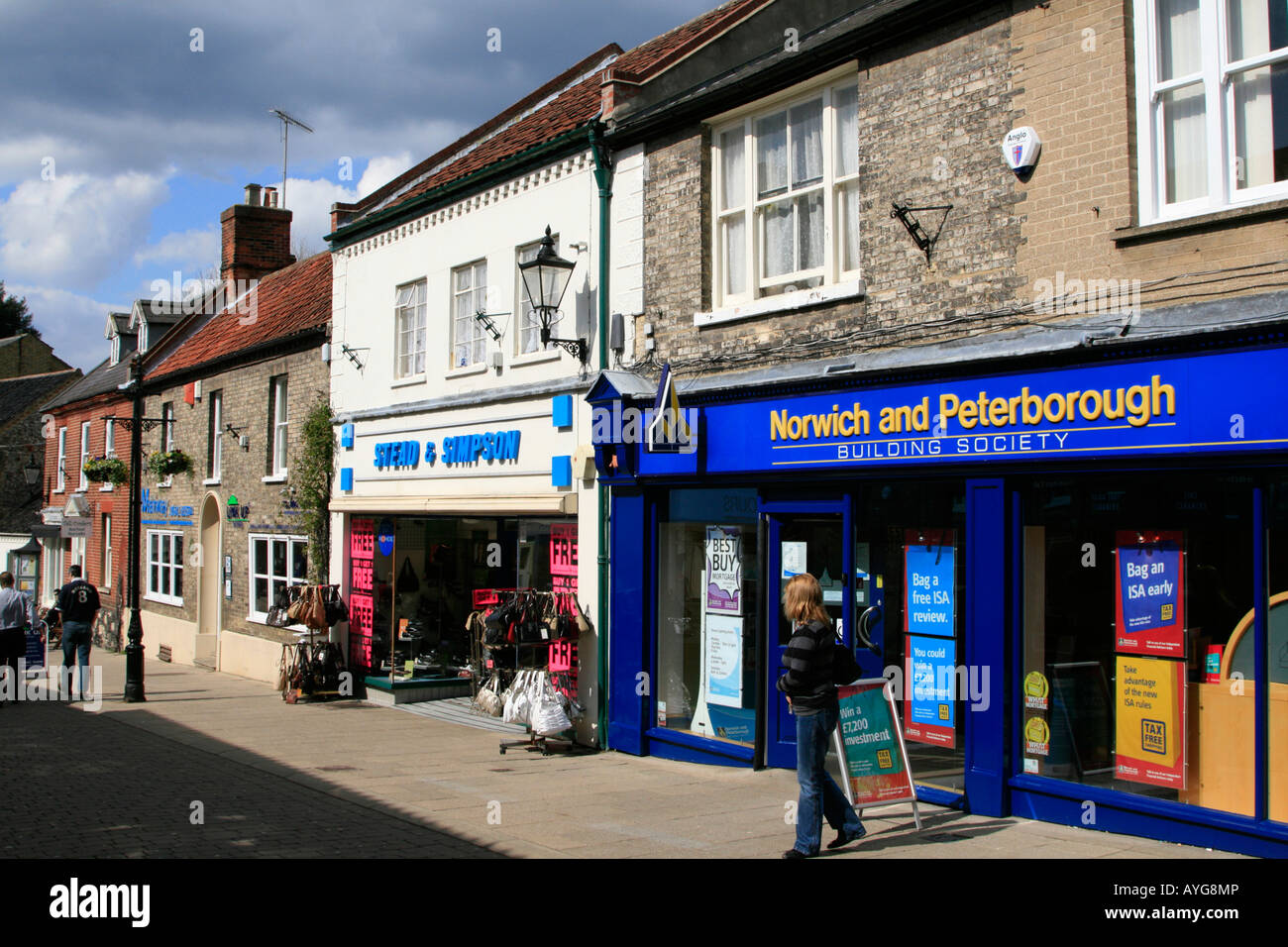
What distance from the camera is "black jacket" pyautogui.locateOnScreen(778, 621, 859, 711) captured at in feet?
22.9

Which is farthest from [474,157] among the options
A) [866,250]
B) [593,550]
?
[866,250]

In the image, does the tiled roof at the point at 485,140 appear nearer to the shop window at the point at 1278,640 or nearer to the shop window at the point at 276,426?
the shop window at the point at 276,426

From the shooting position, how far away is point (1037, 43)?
314 inches

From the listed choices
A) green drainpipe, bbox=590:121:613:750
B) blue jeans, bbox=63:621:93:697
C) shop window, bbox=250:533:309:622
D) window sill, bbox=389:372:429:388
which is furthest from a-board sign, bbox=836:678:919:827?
blue jeans, bbox=63:621:93:697

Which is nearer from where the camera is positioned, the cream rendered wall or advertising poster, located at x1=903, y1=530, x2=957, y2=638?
advertising poster, located at x1=903, y1=530, x2=957, y2=638

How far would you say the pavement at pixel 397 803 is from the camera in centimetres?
738

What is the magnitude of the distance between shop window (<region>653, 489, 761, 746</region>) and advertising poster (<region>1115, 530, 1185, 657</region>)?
11.4ft

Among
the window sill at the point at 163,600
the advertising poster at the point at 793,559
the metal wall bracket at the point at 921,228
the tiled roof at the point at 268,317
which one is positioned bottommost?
the window sill at the point at 163,600

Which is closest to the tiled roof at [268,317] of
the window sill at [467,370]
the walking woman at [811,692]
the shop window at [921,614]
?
the window sill at [467,370]

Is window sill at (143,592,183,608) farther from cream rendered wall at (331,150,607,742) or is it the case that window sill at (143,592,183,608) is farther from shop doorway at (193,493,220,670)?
cream rendered wall at (331,150,607,742)

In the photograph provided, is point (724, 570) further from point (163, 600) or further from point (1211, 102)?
point (163, 600)
